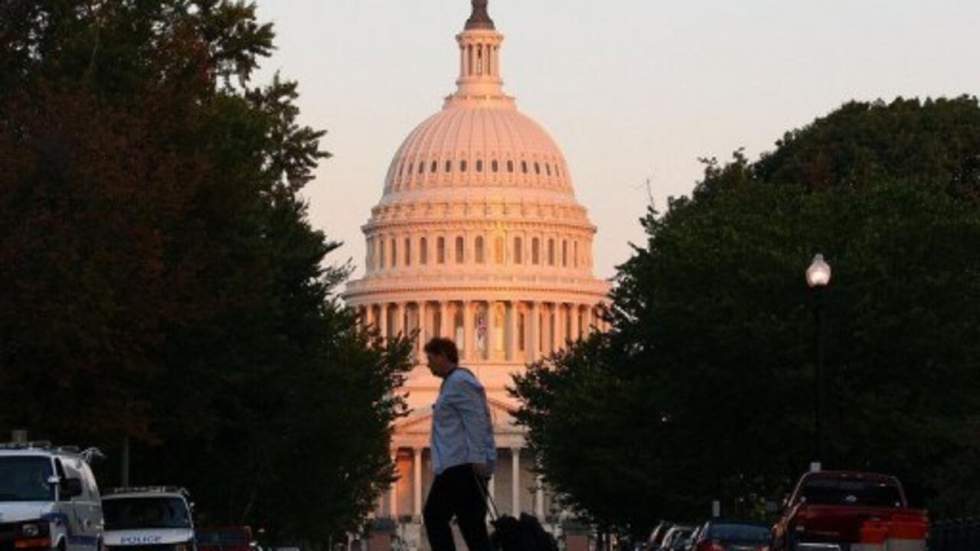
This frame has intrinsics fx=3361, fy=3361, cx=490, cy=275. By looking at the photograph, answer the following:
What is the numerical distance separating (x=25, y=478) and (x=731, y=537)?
14.8m

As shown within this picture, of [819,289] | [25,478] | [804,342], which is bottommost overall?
[25,478]

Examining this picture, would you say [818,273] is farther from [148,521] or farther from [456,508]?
[456,508]

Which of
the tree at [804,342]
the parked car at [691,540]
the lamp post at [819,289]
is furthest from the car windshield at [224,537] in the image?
the tree at [804,342]

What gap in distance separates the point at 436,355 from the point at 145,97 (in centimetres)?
2695

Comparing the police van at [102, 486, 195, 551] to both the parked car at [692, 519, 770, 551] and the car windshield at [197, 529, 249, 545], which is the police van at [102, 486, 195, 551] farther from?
the car windshield at [197, 529, 249, 545]

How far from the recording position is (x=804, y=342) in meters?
65.3

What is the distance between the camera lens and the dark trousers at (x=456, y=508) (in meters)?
28.8

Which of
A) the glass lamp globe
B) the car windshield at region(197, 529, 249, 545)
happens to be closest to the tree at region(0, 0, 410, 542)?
the car windshield at region(197, 529, 249, 545)

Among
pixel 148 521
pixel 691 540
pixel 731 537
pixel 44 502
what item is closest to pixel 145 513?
pixel 148 521

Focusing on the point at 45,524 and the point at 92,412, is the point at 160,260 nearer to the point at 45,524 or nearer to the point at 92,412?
the point at 92,412

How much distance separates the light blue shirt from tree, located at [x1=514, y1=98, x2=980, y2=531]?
95.7ft

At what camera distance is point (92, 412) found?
48750 mm

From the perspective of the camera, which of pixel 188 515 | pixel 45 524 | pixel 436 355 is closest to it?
pixel 436 355

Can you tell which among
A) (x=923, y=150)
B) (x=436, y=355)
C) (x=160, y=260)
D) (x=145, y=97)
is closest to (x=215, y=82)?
(x=145, y=97)
